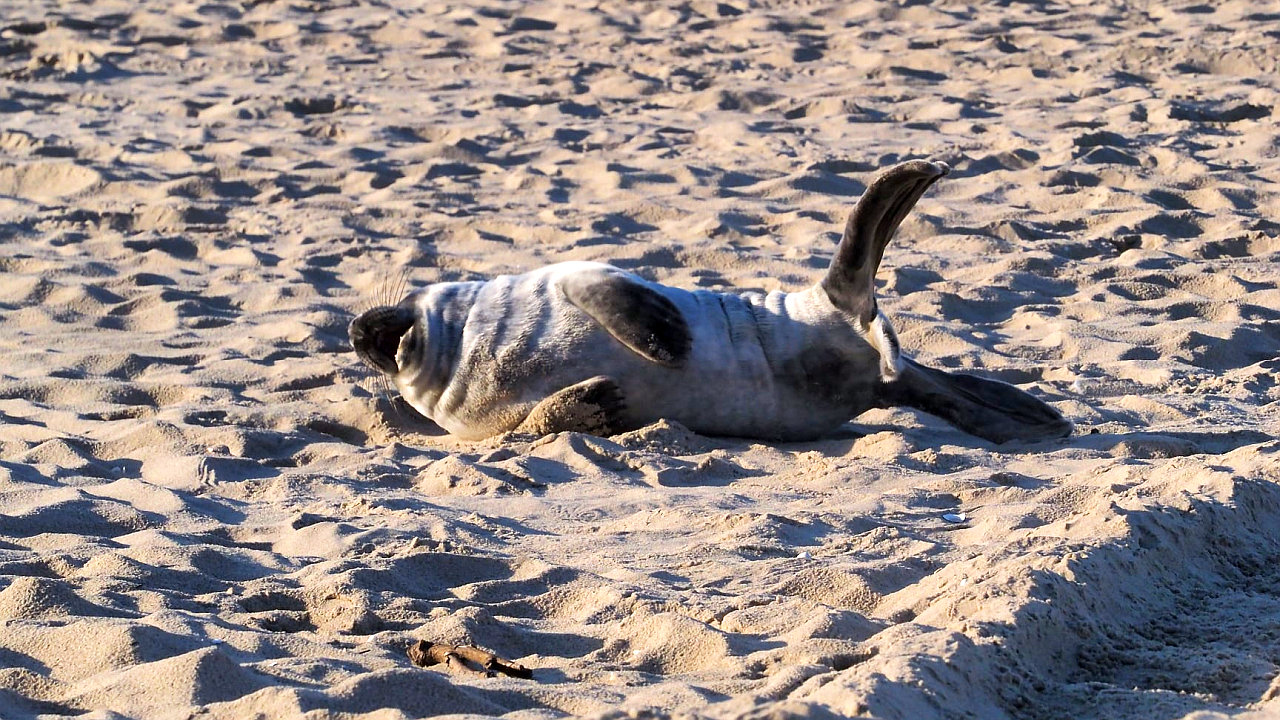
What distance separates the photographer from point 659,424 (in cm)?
548

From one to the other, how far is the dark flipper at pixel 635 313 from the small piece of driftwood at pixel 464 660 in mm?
2206

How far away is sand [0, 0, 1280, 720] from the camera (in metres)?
3.32

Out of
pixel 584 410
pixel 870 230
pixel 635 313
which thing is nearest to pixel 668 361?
pixel 635 313

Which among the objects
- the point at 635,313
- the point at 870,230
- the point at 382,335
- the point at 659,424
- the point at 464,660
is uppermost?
the point at 870,230

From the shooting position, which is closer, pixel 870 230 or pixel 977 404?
pixel 870 230

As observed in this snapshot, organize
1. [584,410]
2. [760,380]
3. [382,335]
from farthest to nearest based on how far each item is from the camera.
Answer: [382,335]
[760,380]
[584,410]

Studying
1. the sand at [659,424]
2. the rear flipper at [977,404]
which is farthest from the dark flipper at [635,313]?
the rear flipper at [977,404]

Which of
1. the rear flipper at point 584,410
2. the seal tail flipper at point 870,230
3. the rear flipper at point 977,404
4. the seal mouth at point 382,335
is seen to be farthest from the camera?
the seal mouth at point 382,335

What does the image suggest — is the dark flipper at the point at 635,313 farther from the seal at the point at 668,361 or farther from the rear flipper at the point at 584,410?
the rear flipper at the point at 584,410

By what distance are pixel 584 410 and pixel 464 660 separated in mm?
2216

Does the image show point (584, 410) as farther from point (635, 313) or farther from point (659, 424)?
point (635, 313)

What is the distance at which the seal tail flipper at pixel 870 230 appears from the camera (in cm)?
508

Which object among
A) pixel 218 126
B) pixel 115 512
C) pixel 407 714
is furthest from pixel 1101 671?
pixel 218 126

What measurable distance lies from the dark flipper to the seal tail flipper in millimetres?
544
